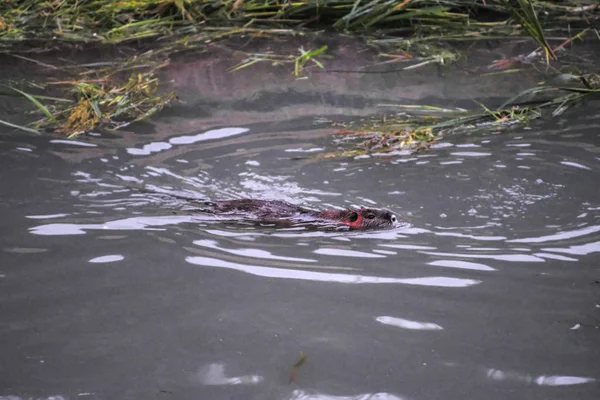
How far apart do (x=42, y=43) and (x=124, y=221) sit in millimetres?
3817

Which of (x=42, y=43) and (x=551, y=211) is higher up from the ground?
(x=42, y=43)

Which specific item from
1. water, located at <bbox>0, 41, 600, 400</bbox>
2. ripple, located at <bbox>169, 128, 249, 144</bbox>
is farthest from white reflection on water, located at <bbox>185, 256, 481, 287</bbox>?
ripple, located at <bbox>169, 128, 249, 144</bbox>

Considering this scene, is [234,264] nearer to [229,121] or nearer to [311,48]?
[229,121]

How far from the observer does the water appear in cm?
231

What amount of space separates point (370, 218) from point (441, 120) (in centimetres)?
175

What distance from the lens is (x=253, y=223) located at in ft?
11.6

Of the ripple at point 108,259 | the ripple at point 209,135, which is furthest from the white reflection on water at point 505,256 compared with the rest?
the ripple at point 209,135

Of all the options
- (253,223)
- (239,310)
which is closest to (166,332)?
(239,310)

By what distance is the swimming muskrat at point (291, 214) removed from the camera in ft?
11.1

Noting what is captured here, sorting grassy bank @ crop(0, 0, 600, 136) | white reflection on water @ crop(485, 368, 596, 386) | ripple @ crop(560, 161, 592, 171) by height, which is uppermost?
grassy bank @ crop(0, 0, 600, 136)

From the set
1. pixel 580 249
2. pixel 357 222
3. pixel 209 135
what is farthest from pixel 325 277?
pixel 209 135

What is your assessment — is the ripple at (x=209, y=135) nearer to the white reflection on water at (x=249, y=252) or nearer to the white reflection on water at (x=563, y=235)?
the white reflection on water at (x=249, y=252)

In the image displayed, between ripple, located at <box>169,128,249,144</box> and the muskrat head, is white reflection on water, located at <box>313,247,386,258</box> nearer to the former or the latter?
the muskrat head

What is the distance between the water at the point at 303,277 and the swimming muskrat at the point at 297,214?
0.20ft
